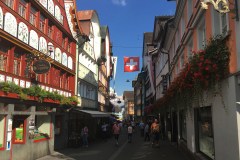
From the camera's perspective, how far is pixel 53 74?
18.9 meters

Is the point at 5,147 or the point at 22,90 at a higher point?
the point at 22,90

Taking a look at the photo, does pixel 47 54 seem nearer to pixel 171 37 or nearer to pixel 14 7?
pixel 14 7

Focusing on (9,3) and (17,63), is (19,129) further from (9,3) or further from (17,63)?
(9,3)

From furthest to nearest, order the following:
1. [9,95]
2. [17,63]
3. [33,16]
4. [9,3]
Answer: [33,16], [17,63], [9,3], [9,95]

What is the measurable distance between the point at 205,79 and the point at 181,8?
350 inches

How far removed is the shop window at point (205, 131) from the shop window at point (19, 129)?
25.9ft

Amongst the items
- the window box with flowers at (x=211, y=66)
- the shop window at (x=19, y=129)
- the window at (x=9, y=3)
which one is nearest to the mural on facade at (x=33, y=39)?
the window at (x=9, y=3)

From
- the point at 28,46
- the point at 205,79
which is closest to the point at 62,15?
the point at 28,46

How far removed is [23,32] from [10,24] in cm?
135

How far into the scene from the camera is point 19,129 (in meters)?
14.5

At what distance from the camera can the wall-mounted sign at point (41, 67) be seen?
1473 centimetres

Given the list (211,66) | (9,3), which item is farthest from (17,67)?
(211,66)

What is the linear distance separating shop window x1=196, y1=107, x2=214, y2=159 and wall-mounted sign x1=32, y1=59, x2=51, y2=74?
23.5 feet

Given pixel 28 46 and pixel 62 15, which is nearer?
pixel 28 46
